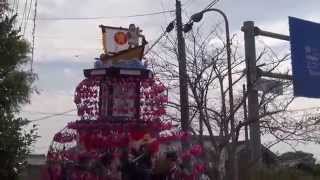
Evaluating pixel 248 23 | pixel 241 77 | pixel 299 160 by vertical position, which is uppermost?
pixel 248 23

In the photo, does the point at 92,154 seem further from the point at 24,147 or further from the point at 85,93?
the point at 24,147

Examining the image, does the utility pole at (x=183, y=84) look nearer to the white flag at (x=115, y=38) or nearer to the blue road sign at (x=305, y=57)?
the blue road sign at (x=305, y=57)

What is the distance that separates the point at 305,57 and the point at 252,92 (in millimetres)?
2293

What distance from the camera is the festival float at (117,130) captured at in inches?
512

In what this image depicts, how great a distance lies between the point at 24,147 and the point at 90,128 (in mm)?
5119

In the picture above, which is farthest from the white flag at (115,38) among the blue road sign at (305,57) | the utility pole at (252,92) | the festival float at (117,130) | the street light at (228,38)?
the blue road sign at (305,57)

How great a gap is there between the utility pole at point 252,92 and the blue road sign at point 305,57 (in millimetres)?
1216

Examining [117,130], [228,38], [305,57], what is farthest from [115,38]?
[305,57]

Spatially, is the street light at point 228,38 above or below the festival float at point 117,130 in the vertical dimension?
above

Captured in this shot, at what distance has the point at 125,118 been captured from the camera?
1357 centimetres

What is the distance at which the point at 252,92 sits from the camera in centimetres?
1884

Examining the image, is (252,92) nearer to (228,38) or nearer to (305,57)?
(228,38)

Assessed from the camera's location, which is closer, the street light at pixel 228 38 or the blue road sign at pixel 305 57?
the street light at pixel 228 38

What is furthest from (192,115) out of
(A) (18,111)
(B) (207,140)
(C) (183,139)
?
(C) (183,139)
